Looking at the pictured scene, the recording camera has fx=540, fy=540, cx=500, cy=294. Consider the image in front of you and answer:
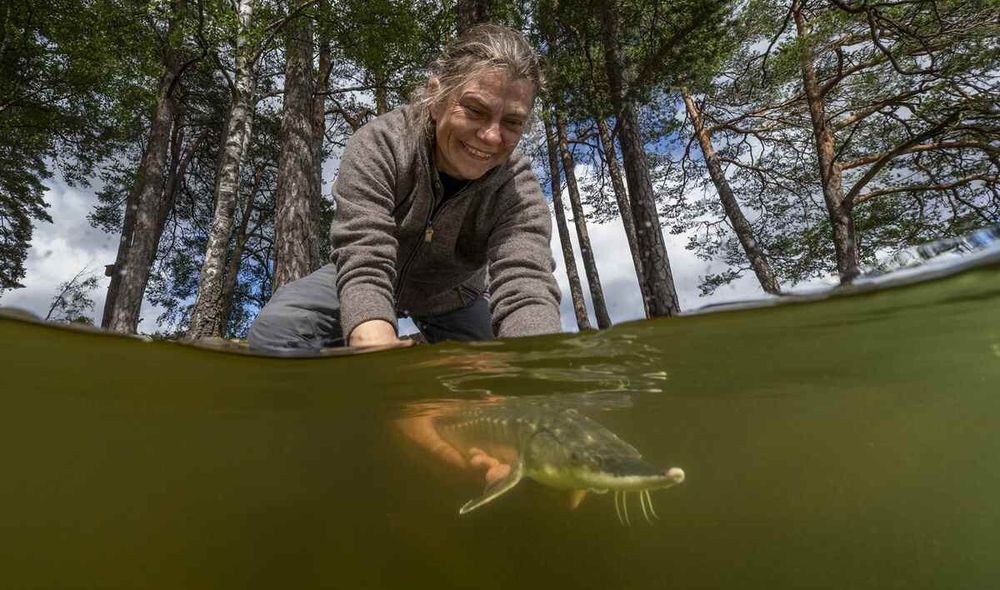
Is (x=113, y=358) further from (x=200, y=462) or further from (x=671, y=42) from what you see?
(x=671, y=42)

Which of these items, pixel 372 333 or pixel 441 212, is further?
pixel 441 212

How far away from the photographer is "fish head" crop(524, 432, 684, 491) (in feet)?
7.50

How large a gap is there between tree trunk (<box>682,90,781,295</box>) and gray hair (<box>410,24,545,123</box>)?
36.5ft

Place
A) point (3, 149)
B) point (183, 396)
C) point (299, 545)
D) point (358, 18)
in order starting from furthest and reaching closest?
point (3, 149) < point (358, 18) < point (299, 545) < point (183, 396)

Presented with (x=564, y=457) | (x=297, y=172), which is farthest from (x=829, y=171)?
(x=564, y=457)

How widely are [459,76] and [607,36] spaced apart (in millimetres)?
7805

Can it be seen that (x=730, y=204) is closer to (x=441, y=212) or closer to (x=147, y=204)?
(x=441, y=212)

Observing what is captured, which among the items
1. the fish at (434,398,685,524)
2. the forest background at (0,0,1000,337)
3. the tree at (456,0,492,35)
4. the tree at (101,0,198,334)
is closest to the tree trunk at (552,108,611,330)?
the forest background at (0,0,1000,337)

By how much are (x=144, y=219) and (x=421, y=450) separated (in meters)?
10.0

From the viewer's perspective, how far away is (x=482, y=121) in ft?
10.6

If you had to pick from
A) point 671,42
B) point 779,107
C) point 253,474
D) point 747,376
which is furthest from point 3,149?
point 779,107

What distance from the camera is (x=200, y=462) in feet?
25.8

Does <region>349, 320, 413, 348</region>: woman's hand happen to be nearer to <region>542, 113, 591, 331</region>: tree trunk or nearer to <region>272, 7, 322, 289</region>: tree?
<region>272, 7, 322, 289</region>: tree

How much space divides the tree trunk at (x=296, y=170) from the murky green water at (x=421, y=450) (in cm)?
365
